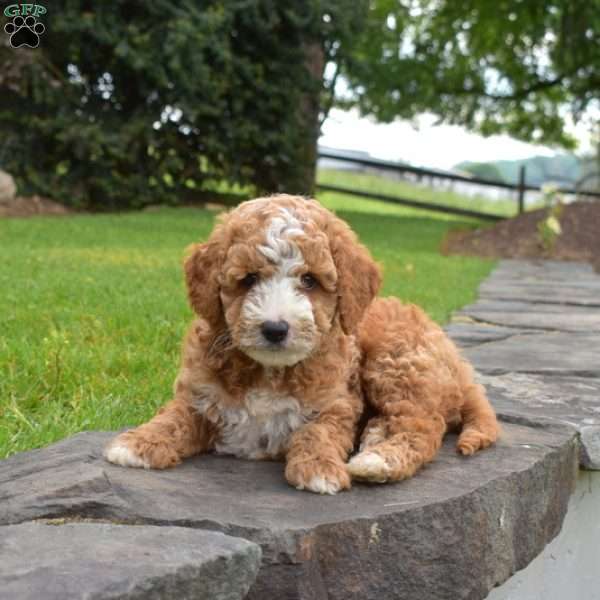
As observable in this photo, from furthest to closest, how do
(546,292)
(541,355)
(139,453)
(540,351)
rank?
(546,292)
(540,351)
(541,355)
(139,453)

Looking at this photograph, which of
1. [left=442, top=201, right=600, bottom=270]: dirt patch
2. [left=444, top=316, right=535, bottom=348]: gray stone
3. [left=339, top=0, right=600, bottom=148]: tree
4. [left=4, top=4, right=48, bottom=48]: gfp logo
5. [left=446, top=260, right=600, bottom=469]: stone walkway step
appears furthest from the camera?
[left=339, top=0, right=600, bottom=148]: tree

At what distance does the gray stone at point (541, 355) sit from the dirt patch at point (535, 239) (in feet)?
35.0

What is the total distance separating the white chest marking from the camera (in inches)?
134

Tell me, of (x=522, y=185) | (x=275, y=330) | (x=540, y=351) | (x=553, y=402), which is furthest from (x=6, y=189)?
(x=522, y=185)

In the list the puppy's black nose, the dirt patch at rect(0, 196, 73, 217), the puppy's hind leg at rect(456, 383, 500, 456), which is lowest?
A: the dirt patch at rect(0, 196, 73, 217)

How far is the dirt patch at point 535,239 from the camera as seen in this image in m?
17.8

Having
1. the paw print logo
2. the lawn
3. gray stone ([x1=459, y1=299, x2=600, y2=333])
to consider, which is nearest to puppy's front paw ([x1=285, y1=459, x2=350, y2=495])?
the lawn

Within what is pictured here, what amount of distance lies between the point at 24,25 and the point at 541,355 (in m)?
12.1

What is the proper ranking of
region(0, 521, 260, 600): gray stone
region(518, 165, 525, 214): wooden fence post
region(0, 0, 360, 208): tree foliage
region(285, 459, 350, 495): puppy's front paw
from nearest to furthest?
region(0, 521, 260, 600): gray stone
region(285, 459, 350, 495): puppy's front paw
region(0, 0, 360, 208): tree foliage
region(518, 165, 525, 214): wooden fence post

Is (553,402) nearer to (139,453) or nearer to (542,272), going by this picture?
(139,453)

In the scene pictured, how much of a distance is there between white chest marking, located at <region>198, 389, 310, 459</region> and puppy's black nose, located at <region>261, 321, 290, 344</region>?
1.02 feet

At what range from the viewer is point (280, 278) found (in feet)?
10.7

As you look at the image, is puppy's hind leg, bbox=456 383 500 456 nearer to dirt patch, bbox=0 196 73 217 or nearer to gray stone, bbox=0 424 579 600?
gray stone, bbox=0 424 579 600

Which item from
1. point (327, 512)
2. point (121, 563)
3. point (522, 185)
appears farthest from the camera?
point (522, 185)
